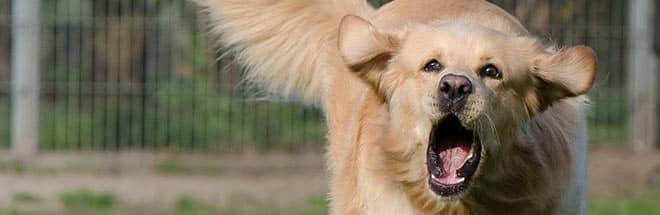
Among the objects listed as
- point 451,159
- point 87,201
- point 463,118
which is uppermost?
point 463,118

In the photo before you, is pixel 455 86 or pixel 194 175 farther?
pixel 194 175

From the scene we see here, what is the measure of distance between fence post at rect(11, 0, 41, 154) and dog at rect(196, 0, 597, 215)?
8.33 meters

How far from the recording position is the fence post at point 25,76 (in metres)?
13.8

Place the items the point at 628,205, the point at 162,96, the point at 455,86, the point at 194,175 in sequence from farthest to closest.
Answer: the point at 162,96, the point at 194,175, the point at 628,205, the point at 455,86

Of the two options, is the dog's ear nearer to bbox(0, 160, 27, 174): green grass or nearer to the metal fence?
bbox(0, 160, 27, 174): green grass

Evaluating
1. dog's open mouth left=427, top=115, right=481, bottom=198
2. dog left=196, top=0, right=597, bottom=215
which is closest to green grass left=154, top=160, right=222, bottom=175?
dog left=196, top=0, right=597, bottom=215

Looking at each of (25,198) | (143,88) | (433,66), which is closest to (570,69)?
(433,66)

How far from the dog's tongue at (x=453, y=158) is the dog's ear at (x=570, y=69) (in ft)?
1.33

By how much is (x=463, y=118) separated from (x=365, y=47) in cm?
63

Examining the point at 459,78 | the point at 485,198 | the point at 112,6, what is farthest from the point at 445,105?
the point at 112,6

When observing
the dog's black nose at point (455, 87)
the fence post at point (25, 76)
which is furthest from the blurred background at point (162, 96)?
the dog's black nose at point (455, 87)

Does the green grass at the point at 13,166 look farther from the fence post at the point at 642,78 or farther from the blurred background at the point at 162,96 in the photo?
the fence post at the point at 642,78

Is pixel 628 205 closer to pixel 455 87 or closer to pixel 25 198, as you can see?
pixel 25 198

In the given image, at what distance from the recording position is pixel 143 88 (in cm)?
1421
